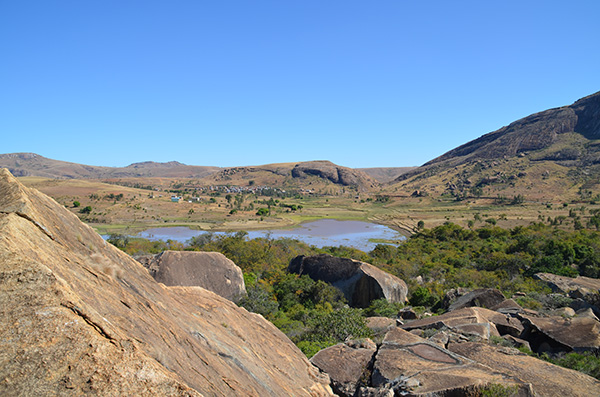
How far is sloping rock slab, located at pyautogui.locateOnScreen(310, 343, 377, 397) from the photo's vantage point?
10078 millimetres

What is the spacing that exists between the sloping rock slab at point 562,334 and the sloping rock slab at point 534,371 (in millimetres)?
3373

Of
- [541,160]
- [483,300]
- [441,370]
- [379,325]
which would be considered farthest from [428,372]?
[541,160]

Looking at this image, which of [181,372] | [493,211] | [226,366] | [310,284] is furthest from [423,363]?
[493,211]

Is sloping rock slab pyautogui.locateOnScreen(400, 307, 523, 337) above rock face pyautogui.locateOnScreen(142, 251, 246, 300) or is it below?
below

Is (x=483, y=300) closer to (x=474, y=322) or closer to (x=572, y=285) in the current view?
(x=474, y=322)

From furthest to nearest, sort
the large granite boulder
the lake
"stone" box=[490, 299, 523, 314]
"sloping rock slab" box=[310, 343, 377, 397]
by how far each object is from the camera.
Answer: the lake, the large granite boulder, "stone" box=[490, 299, 523, 314], "sloping rock slab" box=[310, 343, 377, 397]

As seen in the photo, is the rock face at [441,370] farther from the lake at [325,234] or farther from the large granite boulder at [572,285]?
the lake at [325,234]

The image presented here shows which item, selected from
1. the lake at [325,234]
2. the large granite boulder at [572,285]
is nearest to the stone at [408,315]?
the large granite boulder at [572,285]

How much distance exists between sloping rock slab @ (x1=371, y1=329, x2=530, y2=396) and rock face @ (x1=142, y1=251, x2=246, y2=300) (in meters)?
9.79

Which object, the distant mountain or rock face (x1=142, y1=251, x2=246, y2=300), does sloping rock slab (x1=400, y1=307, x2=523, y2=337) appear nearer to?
rock face (x1=142, y1=251, x2=246, y2=300)

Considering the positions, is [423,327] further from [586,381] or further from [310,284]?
[310,284]

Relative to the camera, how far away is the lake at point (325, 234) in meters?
66.2

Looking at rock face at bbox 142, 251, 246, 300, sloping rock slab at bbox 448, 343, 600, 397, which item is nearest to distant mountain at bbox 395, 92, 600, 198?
rock face at bbox 142, 251, 246, 300

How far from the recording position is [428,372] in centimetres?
911
